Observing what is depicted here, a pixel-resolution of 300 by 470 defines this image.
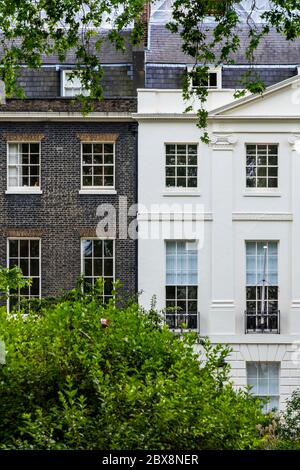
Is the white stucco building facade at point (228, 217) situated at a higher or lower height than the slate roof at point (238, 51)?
lower

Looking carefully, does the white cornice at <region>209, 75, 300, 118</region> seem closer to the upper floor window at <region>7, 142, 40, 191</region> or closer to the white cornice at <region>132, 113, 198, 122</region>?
the white cornice at <region>132, 113, 198, 122</region>

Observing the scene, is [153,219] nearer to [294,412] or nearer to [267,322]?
[267,322]

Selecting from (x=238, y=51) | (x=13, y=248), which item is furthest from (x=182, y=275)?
(x=238, y=51)

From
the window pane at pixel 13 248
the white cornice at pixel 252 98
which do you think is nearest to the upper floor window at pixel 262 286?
the white cornice at pixel 252 98

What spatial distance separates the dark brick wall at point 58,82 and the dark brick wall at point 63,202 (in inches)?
39.1

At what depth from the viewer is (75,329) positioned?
10297 mm

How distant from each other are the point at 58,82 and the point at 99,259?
5.70m

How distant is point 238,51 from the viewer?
34750 mm

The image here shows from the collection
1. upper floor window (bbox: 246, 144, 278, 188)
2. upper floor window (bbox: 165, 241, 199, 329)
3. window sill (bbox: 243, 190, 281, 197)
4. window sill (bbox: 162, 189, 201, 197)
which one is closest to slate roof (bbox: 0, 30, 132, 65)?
window sill (bbox: 162, 189, 201, 197)

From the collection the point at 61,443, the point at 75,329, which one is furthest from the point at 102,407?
the point at 75,329

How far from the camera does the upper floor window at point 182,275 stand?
33.3 meters

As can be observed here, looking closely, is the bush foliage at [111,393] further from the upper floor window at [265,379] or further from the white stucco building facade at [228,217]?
the white stucco building facade at [228,217]

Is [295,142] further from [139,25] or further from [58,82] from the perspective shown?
[139,25]

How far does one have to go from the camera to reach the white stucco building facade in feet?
109
